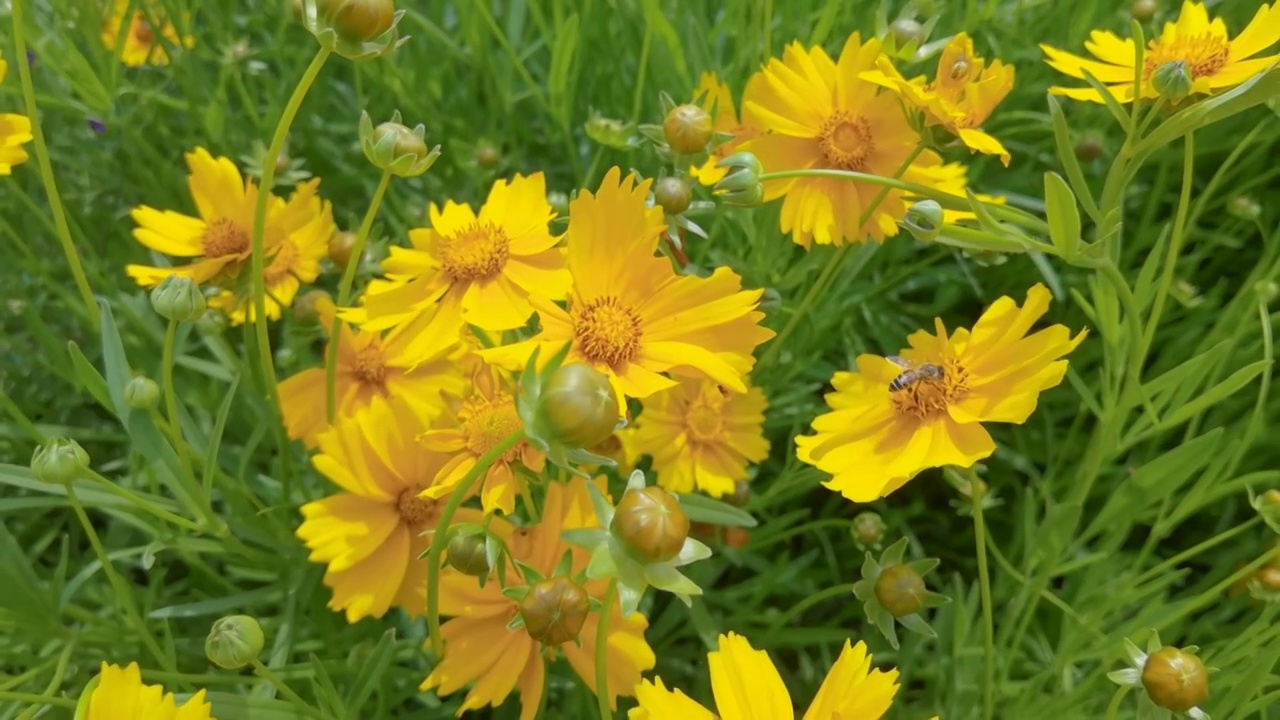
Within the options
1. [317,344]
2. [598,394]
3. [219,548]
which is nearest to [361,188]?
[317,344]

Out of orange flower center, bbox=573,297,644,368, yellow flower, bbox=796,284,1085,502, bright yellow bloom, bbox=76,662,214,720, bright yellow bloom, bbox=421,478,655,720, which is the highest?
orange flower center, bbox=573,297,644,368

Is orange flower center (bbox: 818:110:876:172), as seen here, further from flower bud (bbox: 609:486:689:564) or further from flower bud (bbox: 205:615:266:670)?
flower bud (bbox: 205:615:266:670)

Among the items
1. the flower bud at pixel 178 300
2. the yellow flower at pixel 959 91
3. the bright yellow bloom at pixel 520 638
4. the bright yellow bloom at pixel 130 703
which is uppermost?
the yellow flower at pixel 959 91

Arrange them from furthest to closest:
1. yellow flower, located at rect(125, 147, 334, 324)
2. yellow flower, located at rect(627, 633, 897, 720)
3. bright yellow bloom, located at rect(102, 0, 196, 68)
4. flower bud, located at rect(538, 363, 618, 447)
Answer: bright yellow bloom, located at rect(102, 0, 196, 68)
yellow flower, located at rect(125, 147, 334, 324)
yellow flower, located at rect(627, 633, 897, 720)
flower bud, located at rect(538, 363, 618, 447)

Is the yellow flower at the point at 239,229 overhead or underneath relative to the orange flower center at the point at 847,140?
underneath

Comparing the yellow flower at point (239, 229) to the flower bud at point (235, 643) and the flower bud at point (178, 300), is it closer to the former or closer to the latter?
the flower bud at point (178, 300)

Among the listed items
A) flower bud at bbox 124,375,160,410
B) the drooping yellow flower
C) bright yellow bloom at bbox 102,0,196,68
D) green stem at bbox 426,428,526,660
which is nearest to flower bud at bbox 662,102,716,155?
the drooping yellow flower

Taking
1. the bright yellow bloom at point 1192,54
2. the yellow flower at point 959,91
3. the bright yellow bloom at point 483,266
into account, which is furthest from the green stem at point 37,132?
the bright yellow bloom at point 1192,54
